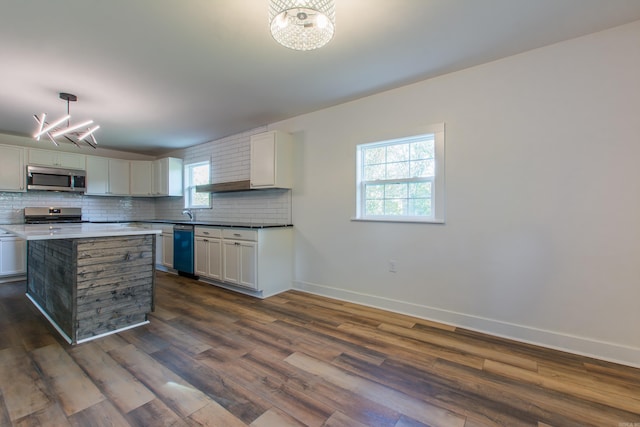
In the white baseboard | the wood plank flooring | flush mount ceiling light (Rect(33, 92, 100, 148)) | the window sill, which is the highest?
flush mount ceiling light (Rect(33, 92, 100, 148))

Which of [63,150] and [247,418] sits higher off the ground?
[63,150]

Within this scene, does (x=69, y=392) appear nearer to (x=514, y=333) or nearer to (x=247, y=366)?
(x=247, y=366)

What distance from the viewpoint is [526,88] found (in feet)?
8.09

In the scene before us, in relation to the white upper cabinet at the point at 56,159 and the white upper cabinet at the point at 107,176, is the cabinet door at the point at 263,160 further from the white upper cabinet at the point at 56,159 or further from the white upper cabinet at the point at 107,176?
the white upper cabinet at the point at 56,159

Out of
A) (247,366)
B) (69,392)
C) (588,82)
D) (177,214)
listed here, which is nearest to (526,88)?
(588,82)

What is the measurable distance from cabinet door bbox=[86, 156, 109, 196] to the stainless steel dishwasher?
211 centimetres

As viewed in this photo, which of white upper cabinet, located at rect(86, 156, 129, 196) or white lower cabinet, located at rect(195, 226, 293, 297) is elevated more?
white upper cabinet, located at rect(86, 156, 129, 196)

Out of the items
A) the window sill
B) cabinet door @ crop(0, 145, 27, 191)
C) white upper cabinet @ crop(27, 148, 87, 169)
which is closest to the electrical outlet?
the window sill

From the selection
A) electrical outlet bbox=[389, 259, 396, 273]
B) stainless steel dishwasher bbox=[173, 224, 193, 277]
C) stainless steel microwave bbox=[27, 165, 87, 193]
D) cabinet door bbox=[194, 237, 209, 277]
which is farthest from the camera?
stainless steel microwave bbox=[27, 165, 87, 193]

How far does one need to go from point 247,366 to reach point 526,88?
309 cm

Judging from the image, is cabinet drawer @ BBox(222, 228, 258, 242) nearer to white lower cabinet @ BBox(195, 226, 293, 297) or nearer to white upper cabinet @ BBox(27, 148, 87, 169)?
white lower cabinet @ BBox(195, 226, 293, 297)

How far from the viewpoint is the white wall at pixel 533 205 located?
215 centimetres

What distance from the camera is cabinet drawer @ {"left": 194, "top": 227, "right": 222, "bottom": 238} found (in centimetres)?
418

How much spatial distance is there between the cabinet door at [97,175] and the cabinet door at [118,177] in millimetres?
69
